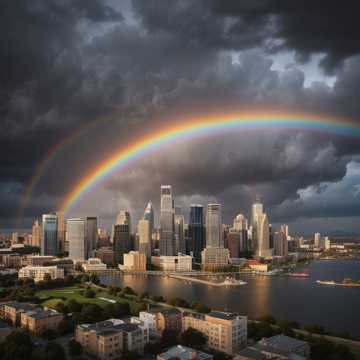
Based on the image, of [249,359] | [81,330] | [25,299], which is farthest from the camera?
[25,299]

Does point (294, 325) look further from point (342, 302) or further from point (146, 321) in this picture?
point (342, 302)

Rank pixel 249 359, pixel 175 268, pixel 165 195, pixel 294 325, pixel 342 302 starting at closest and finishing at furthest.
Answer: pixel 249 359 < pixel 294 325 < pixel 342 302 < pixel 175 268 < pixel 165 195

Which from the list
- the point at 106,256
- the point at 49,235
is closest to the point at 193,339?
the point at 106,256

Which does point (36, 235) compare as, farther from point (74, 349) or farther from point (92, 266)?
point (74, 349)

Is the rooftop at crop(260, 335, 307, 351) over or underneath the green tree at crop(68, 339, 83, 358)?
over

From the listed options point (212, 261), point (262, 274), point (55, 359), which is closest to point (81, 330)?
point (55, 359)

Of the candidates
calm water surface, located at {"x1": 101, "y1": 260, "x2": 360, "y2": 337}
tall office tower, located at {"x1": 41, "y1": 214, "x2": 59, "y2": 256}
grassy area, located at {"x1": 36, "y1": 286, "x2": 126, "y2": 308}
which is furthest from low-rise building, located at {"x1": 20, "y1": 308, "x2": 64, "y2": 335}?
tall office tower, located at {"x1": 41, "y1": 214, "x2": 59, "y2": 256}

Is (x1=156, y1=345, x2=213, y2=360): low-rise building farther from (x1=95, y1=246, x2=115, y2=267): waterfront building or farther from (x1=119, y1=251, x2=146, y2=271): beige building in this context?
(x1=95, y1=246, x2=115, y2=267): waterfront building
